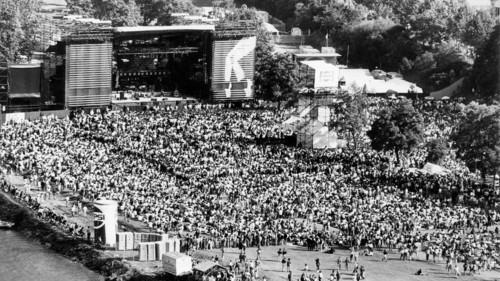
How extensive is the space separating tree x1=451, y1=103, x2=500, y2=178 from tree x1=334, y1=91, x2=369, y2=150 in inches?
325

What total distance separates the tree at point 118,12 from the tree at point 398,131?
163ft

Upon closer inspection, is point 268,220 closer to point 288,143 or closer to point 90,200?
point 90,200

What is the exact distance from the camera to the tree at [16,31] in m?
93.2

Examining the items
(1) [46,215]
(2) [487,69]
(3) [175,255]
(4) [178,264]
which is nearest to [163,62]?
(2) [487,69]

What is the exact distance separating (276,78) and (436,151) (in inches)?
877

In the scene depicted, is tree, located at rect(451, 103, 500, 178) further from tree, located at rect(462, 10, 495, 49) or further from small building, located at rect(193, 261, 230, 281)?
tree, located at rect(462, 10, 495, 49)

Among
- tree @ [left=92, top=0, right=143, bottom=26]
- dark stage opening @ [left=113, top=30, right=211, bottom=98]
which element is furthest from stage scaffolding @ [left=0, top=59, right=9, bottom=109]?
tree @ [left=92, top=0, right=143, bottom=26]

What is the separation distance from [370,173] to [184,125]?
1516 cm

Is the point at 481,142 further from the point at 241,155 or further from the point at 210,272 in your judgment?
the point at 210,272

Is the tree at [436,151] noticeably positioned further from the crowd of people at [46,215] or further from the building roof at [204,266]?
the building roof at [204,266]

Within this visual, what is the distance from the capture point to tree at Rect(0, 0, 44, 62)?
9325cm

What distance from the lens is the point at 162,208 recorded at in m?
54.6

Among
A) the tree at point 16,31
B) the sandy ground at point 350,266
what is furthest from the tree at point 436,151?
the tree at point 16,31

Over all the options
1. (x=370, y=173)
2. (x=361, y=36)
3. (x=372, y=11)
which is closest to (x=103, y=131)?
(x=370, y=173)
